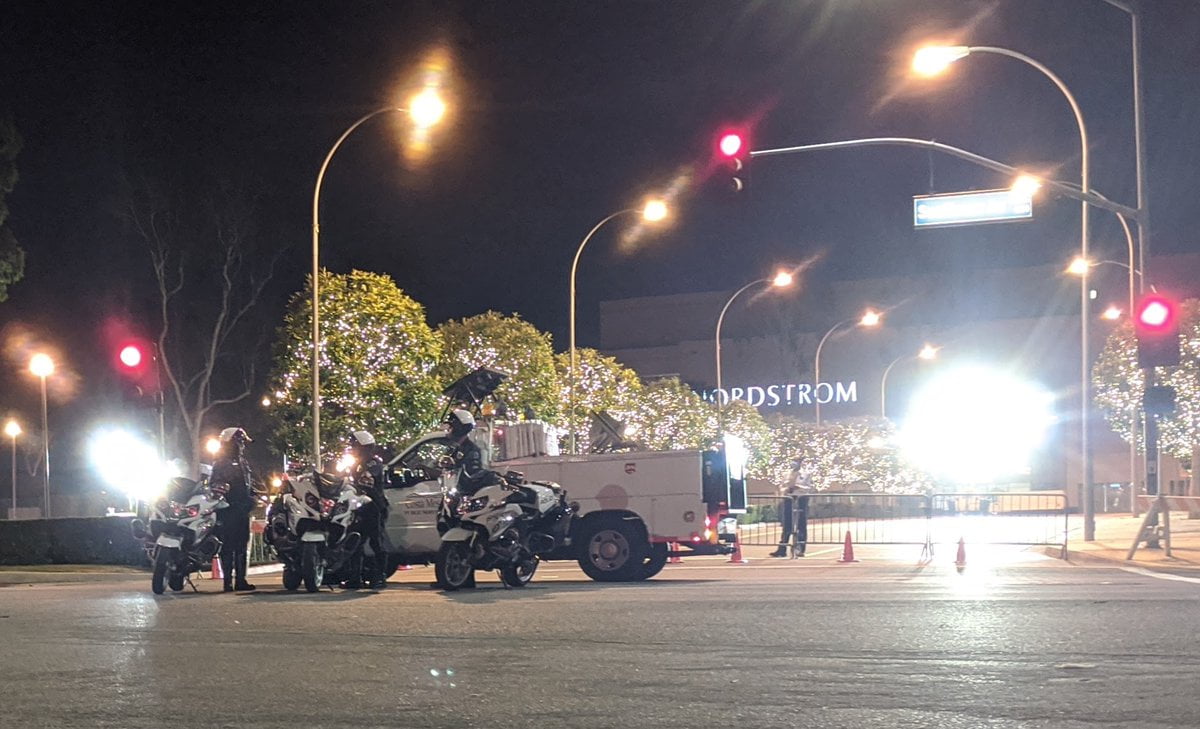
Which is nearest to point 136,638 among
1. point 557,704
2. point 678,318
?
point 557,704

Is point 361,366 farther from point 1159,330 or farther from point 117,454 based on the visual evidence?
point 117,454

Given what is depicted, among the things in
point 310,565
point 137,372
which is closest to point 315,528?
point 310,565

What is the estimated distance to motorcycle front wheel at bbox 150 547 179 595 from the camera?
54.0 ft

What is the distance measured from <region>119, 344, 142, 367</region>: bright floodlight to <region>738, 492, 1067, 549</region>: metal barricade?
11.9m

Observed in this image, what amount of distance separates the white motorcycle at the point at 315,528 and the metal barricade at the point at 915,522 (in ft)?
37.7

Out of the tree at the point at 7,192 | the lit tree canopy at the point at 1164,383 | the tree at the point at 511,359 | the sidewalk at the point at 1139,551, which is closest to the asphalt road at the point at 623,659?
the sidewalk at the point at 1139,551

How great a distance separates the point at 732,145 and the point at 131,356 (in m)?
8.94

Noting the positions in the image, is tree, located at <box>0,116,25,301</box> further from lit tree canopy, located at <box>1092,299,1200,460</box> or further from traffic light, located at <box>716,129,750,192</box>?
lit tree canopy, located at <box>1092,299,1200,460</box>

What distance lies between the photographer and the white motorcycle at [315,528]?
1620 cm

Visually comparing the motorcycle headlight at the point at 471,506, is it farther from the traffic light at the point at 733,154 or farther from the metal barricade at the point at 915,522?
the metal barricade at the point at 915,522

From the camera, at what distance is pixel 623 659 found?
9.12 metres

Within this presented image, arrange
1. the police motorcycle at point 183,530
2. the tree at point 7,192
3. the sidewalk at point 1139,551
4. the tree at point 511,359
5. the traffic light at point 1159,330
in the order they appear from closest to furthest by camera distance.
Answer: the police motorcycle at point 183,530, the sidewalk at point 1139,551, the traffic light at point 1159,330, the tree at point 7,192, the tree at point 511,359

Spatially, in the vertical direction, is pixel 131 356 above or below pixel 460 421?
above

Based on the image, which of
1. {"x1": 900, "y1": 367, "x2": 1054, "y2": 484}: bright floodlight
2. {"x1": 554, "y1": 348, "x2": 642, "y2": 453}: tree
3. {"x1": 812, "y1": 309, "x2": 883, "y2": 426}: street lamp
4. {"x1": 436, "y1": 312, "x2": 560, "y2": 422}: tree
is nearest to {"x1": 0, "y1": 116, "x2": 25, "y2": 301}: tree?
{"x1": 436, "y1": 312, "x2": 560, "y2": 422}: tree
